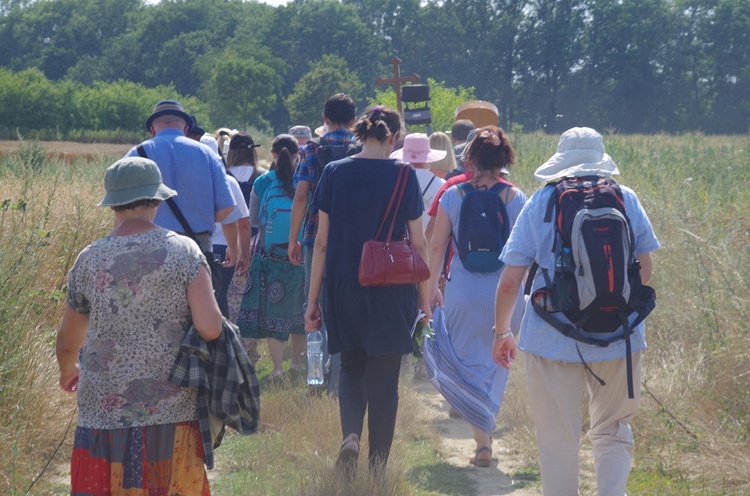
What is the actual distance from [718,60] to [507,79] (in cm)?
1781

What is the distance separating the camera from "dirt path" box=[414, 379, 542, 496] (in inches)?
204

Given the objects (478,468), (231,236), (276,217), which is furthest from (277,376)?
(478,468)

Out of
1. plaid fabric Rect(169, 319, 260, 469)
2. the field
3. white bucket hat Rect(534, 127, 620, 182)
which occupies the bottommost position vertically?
the field

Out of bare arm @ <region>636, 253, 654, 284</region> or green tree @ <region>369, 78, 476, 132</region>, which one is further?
green tree @ <region>369, 78, 476, 132</region>

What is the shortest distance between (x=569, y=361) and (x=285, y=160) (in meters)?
3.92

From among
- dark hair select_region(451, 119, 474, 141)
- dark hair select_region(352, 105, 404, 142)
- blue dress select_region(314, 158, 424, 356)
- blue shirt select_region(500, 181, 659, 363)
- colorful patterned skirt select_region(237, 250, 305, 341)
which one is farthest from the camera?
dark hair select_region(451, 119, 474, 141)

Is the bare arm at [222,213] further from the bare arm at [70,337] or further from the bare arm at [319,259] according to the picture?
the bare arm at [70,337]

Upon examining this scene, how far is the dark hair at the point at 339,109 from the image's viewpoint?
600 cm

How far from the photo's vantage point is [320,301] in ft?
16.2

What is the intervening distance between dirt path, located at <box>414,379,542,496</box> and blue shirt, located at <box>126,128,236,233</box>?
6.81ft

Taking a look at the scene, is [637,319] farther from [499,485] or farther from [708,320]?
[708,320]

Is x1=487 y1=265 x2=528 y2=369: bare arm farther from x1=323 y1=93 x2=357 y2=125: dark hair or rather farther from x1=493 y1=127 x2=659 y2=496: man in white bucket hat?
x1=323 y1=93 x2=357 y2=125: dark hair

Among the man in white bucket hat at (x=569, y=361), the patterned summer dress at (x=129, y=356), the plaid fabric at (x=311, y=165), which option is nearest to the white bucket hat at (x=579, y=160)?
the man in white bucket hat at (x=569, y=361)

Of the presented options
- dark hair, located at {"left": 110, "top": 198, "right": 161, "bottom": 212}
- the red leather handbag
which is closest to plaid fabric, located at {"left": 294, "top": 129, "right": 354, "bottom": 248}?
the red leather handbag
